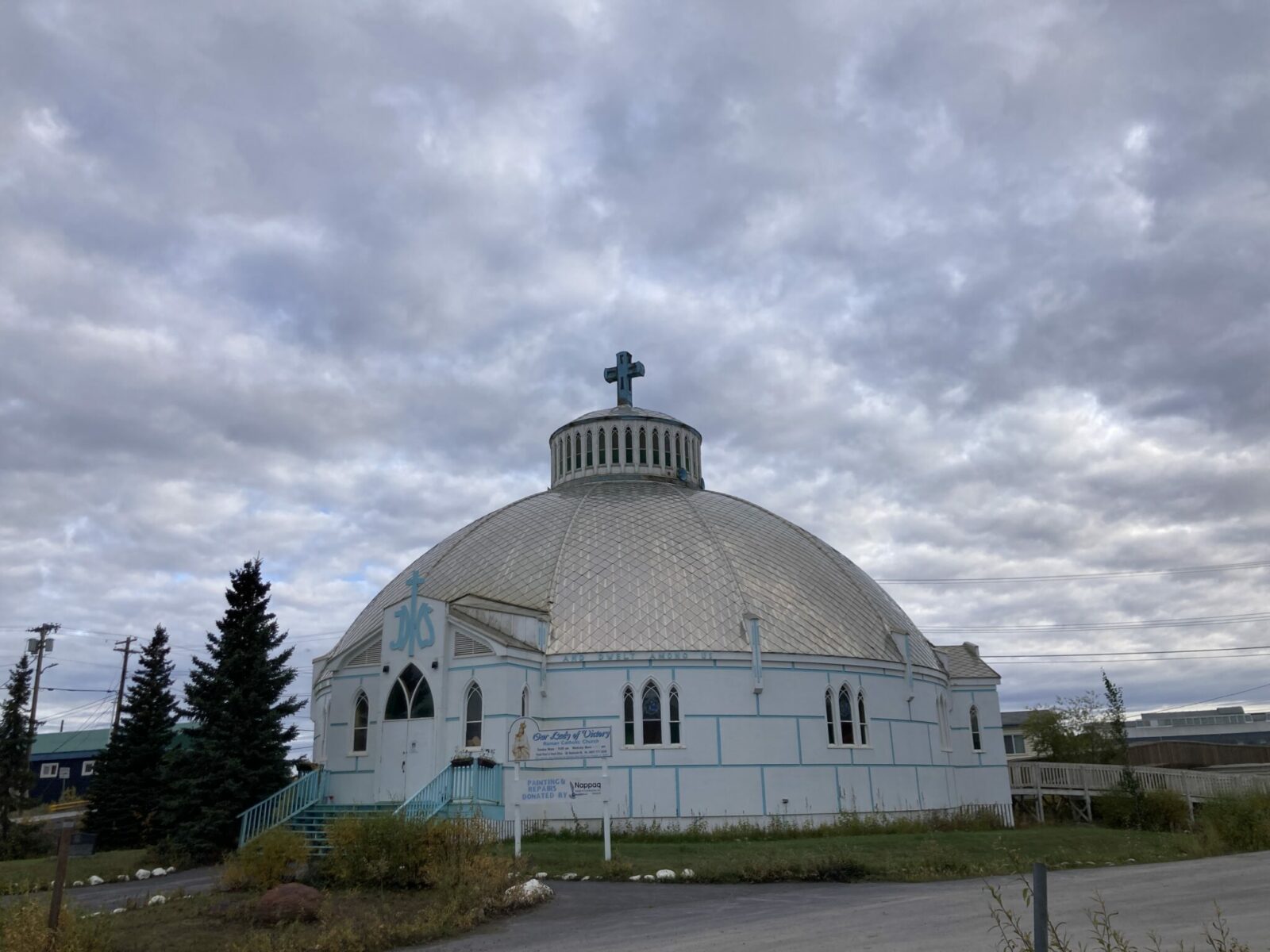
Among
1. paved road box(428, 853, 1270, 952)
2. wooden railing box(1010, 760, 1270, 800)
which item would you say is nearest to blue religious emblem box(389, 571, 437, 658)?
paved road box(428, 853, 1270, 952)

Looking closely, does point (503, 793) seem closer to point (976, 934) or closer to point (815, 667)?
point (815, 667)

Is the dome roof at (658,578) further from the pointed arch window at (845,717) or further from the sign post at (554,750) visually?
the sign post at (554,750)

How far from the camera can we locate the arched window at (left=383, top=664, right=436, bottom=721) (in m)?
26.6

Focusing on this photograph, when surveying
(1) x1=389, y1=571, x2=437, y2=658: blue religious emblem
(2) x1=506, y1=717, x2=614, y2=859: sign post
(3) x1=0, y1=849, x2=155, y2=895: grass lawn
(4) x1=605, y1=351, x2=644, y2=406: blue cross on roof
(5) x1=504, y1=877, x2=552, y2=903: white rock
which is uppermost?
(4) x1=605, y1=351, x2=644, y2=406: blue cross on roof

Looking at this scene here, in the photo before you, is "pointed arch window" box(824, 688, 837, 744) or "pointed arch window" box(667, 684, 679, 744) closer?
"pointed arch window" box(667, 684, 679, 744)

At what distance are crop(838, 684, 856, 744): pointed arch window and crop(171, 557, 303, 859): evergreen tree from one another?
1424cm

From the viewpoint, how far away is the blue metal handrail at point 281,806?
77.4ft

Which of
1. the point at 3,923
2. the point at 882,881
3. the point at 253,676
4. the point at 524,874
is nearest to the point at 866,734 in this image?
the point at 882,881

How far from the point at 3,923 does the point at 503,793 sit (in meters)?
14.2

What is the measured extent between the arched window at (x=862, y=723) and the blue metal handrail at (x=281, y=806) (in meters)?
14.6

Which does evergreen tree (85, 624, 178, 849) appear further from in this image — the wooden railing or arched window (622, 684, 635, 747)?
the wooden railing

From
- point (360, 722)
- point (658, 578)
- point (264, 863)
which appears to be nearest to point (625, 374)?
Result: point (658, 578)

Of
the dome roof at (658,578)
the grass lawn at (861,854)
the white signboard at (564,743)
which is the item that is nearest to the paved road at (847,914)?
the grass lawn at (861,854)

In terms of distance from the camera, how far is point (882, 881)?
16516 millimetres
